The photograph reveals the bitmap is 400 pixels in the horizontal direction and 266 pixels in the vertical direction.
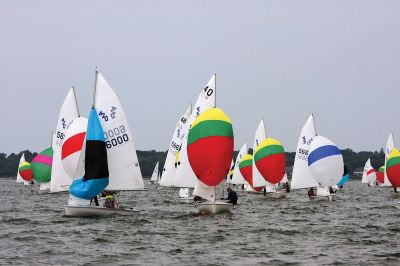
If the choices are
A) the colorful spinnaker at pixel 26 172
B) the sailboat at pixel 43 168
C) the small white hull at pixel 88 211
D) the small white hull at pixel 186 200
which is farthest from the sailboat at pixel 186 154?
the colorful spinnaker at pixel 26 172

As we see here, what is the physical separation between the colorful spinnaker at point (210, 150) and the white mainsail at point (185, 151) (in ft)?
Answer: 16.0

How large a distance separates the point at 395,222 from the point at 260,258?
37.2 ft

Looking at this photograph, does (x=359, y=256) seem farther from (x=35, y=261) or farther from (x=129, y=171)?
(x=129, y=171)

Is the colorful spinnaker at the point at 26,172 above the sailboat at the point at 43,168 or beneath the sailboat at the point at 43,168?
above

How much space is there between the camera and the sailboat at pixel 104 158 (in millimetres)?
26391

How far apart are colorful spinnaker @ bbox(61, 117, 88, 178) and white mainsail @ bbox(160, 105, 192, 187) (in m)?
11.6

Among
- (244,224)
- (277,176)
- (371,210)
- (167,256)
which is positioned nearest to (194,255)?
(167,256)

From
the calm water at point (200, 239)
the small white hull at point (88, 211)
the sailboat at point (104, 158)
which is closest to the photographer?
the calm water at point (200, 239)

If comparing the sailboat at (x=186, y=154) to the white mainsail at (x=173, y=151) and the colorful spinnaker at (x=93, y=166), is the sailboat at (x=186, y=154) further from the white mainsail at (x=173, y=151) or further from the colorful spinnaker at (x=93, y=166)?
the white mainsail at (x=173, y=151)

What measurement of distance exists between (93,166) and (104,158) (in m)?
0.59

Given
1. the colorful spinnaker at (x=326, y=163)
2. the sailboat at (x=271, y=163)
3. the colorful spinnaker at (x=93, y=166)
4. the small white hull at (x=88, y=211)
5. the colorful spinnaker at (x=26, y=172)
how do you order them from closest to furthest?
1. the small white hull at (x=88, y=211)
2. the colorful spinnaker at (x=93, y=166)
3. the colorful spinnaker at (x=326, y=163)
4. the sailboat at (x=271, y=163)
5. the colorful spinnaker at (x=26, y=172)

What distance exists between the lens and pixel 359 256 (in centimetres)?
1784

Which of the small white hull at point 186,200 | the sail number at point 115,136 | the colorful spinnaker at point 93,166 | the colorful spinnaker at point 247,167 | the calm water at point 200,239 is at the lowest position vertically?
the calm water at point 200,239

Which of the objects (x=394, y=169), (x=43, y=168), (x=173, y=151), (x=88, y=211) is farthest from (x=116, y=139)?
(x=394, y=169)
